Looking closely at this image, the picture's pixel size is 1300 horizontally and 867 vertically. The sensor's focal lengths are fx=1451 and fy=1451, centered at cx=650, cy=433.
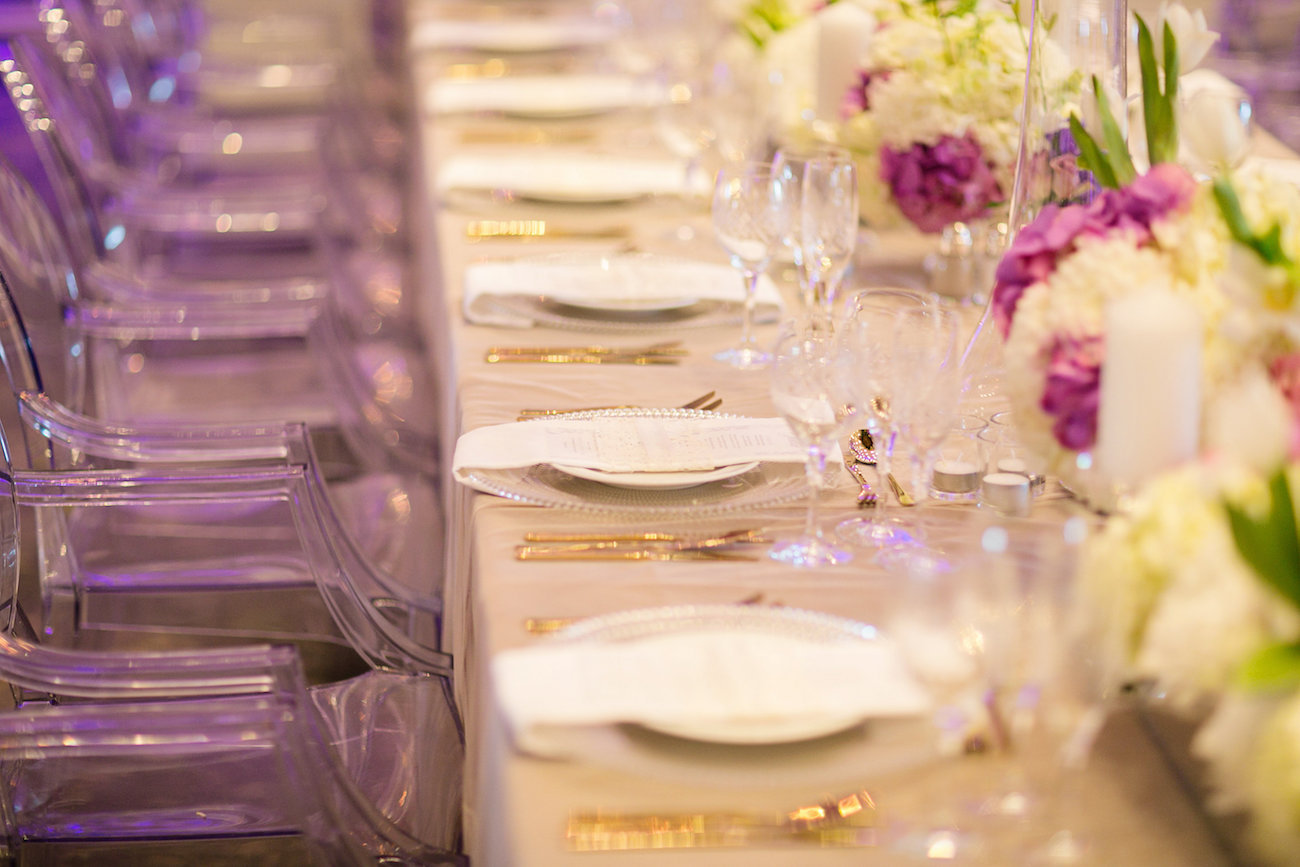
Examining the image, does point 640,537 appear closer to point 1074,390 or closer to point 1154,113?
point 1074,390

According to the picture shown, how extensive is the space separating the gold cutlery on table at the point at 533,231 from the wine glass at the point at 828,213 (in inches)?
25.4

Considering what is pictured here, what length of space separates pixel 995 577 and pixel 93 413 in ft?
6.51

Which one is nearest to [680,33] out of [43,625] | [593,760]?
[43,625]

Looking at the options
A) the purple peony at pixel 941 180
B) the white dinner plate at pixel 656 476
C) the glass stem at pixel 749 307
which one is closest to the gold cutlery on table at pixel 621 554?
the white dinner plate at pixel 656 476

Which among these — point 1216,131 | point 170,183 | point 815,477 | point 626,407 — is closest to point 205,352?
point 170,183

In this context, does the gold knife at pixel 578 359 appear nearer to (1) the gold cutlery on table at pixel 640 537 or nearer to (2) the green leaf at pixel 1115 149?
(1) the gold cutlery on table at pixel 640 537

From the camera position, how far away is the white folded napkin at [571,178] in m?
2.53

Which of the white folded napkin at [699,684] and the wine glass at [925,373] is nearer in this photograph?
the white folded napkin at [699,684]

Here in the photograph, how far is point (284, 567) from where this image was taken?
204cm

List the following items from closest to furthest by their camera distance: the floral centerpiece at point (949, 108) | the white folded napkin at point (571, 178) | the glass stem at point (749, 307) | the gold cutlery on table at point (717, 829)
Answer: the gold cutlery on table at point (717, 829)
the glass stem at point (749, 307)
the floral centerpiece at point (949, 108)
the white folded napkin at point (571, 178)

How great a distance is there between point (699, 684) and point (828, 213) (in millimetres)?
832

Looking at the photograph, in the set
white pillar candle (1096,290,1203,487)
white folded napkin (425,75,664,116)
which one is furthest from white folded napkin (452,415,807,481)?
white folded napkin (425,75,664,116)

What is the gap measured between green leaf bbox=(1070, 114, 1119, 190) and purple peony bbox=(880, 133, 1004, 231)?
0.57m

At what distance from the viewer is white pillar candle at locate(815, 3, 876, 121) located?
7.40 ft
